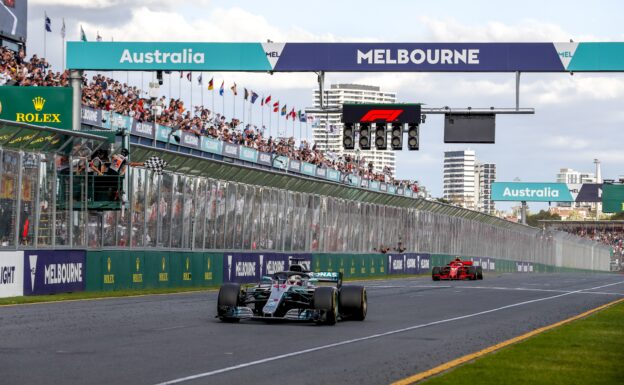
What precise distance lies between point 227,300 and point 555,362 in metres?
6.81

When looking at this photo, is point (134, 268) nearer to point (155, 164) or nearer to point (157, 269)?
point (157, 269)

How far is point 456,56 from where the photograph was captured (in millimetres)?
32500

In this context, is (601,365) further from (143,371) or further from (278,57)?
(278,57)

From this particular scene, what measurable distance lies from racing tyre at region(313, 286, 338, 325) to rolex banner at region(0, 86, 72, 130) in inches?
551

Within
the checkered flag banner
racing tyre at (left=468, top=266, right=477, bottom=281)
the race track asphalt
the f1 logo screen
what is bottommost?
the race track asphalt

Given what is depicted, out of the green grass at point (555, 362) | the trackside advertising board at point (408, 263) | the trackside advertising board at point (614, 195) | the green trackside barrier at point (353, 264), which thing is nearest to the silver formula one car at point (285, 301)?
the green grass at point (555, 362)

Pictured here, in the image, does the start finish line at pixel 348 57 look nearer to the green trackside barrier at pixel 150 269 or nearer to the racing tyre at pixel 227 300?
the green trackside barrier at pixel 150 269

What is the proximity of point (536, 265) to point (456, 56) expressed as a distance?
259ft

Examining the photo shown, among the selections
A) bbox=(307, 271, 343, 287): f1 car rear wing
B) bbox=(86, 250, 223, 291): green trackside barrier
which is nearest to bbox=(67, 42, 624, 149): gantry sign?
bbox=(86, 250, 223, 291): green trackside barrier

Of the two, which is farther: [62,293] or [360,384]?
[62,293]

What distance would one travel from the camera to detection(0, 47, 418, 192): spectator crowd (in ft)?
124

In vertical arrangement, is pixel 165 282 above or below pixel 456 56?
below

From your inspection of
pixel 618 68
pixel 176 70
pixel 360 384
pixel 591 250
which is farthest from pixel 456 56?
pixel 591 250

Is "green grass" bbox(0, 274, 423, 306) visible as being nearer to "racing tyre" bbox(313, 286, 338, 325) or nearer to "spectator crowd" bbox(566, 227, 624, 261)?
"racing tyre" bbox(313, 286, 338, 325)
